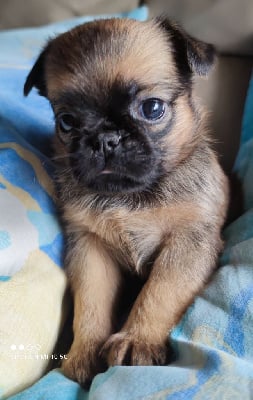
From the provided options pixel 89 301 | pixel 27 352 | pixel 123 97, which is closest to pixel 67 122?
pixel 123 97

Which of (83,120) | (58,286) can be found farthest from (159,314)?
(83,120)

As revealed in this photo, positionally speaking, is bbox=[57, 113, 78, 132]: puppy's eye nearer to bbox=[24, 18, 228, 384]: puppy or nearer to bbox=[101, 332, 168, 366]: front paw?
bbox=[24, 18, 228, 384]: puppy

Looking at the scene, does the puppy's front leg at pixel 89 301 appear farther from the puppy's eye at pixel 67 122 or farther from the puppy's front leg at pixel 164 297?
the puppy's eye at pixel 67 122

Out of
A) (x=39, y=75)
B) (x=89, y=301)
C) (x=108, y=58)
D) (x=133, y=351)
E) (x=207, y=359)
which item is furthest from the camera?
(x=39, y=75)

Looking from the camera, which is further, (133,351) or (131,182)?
(131,182)

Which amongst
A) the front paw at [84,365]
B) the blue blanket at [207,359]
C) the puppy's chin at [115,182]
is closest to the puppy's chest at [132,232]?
the puppy's chin at [115,182]

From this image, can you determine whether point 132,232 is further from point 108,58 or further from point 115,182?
point 108,58

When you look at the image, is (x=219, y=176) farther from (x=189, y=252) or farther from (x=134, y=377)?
(x=134, y=377)
